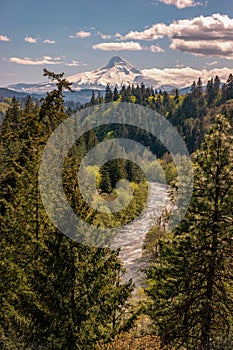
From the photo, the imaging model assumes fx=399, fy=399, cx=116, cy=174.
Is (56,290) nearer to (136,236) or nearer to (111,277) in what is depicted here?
(111,277)

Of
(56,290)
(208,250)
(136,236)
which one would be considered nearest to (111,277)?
(56,290)

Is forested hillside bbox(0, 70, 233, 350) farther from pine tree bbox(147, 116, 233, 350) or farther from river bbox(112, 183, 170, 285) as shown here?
river bbox(112, 183, 170, 285)

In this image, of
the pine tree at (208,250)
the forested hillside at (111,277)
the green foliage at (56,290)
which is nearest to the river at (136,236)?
the green foliage at (56,290)

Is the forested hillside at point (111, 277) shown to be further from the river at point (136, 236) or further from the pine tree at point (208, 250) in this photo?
the river at point (136, 236)

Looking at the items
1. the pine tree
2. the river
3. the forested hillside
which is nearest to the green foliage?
the forested hillside

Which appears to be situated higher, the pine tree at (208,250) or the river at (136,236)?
the pine tree at (208,250)

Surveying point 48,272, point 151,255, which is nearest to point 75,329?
point 48,272
